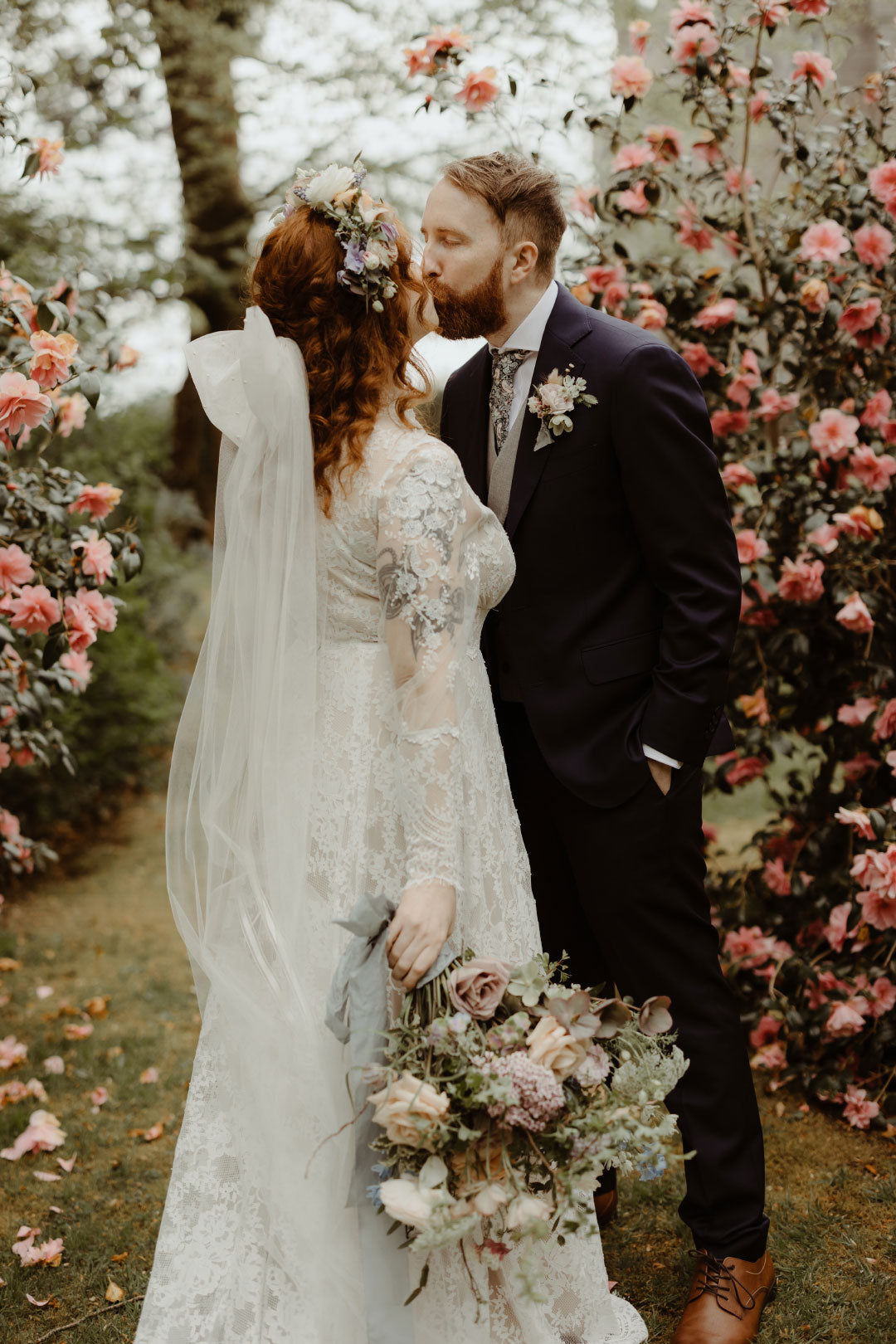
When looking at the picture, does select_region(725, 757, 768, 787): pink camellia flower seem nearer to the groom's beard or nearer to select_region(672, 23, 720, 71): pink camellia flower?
the groom's beard

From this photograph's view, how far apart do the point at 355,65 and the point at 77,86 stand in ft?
5.33

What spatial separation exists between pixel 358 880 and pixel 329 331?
1.01m

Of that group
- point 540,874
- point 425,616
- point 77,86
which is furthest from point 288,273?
point 77,86

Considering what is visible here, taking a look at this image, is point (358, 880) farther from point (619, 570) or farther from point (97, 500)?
point (97, 500)

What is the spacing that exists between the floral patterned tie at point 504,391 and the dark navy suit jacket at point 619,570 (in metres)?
0.11

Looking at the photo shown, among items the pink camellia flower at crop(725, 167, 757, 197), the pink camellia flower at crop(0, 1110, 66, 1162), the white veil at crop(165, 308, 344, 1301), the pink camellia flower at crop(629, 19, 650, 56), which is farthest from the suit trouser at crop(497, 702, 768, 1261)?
the pink camellia flower at crop(629, 19, 650, 56)

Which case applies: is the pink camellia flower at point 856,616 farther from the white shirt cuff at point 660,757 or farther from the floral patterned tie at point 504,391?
the floral patterned tie at point 504,391

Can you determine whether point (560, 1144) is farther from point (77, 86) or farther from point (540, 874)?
point (77, 86)

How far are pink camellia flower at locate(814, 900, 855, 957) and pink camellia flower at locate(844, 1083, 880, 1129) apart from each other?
27 cm

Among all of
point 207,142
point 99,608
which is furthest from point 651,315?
point 207,142

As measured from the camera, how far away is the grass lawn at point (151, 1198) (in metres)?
2.57

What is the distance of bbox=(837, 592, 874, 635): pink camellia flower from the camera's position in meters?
3.16

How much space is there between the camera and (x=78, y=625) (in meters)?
3.10

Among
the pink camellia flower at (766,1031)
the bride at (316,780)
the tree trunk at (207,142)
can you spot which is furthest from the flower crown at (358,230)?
the tree trunk at (207,142)
